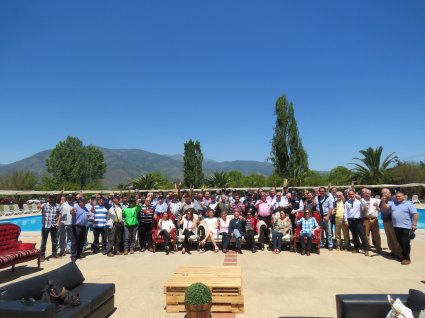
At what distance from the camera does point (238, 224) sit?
984 cm

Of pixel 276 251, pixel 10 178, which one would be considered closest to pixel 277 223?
pixel 276 251

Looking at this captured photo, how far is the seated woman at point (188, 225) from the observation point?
32.2 ft

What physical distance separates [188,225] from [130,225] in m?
1.82

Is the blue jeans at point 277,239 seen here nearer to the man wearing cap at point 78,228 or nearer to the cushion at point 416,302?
the man wearing cap at point 78,228

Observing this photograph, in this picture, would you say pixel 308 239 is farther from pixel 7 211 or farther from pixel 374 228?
pixel 7 211

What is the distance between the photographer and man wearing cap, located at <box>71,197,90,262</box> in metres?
9.08

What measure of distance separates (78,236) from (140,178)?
22.4m

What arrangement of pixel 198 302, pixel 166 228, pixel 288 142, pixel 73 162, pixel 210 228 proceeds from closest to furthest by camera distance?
pixel 198 302 → pixel 166 228 → pixel 210 228 → pixel 288 142 → pixel 73 162

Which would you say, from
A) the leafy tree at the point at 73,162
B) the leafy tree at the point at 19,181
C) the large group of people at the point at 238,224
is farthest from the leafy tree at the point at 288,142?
the leafy tree at the point at 73,162

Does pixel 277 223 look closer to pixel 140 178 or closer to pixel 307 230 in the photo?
pixel 307 230

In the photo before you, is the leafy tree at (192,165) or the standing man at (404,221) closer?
the standing man at (404,221)

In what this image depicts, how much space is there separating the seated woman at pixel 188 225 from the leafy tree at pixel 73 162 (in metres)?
63.0

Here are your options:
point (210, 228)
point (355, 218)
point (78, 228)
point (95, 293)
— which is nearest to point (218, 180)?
point (210, 228)

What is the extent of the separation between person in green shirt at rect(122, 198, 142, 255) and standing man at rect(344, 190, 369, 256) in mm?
6545
